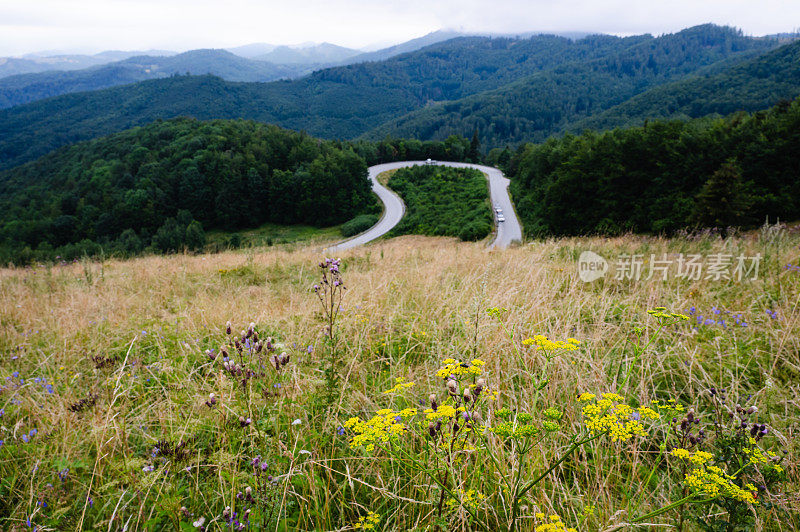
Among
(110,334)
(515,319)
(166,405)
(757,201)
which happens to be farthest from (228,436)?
(757,201)

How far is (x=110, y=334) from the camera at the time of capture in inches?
157

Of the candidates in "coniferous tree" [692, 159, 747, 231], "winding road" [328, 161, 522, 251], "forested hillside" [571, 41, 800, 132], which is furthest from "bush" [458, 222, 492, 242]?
"forested hillside" [571, 41, 800, 132]

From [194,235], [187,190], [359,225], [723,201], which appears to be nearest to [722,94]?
[723,201]

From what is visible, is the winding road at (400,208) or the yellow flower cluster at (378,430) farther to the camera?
the winding road at (400,208)

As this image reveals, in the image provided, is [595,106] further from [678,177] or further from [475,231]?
[475,231]

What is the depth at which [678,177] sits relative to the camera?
1296 inches

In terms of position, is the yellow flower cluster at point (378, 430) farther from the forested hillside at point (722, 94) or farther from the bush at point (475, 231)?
the forested hillside at point (722, 94)

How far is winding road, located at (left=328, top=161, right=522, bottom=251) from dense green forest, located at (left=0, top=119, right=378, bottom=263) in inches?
136

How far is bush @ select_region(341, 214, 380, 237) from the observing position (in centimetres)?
5049

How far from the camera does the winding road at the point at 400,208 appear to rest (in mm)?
41281

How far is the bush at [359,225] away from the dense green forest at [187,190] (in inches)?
205

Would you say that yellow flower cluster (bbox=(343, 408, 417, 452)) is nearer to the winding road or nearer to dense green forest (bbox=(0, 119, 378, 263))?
the winding road

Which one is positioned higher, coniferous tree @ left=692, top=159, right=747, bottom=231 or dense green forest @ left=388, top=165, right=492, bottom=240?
coniferous tree @ left=692, top=159, right=747, bottom=231

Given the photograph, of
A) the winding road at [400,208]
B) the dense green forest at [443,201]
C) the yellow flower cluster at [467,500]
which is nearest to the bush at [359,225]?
the winding road at [400,208]
